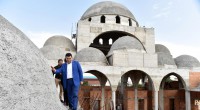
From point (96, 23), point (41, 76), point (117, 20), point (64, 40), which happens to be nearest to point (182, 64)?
point (117, 20)

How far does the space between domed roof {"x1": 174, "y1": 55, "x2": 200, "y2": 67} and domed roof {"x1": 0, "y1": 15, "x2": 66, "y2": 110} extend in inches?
801

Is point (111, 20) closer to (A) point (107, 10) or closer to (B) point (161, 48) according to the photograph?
(A) point (107, 10)

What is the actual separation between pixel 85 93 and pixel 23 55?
17499 mm

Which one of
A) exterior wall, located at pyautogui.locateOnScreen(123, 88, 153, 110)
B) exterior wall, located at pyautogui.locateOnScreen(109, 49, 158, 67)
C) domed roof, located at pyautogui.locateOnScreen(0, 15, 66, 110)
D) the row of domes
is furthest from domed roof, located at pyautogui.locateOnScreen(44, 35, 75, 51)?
domed roof, located at pyautogui.locateOnScreen(0, 15, 66, 110)

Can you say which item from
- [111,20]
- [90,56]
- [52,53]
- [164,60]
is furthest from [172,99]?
[52,53]

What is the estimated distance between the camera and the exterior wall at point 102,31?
19641 mm

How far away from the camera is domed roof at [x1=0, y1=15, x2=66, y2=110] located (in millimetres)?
1886

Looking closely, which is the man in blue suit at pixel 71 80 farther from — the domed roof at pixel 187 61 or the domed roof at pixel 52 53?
the domed roof at pixel 187 61

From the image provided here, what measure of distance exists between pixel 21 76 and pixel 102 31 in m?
18.5

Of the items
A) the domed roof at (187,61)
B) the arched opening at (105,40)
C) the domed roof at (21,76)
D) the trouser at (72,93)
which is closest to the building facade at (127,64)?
the domed roof at (187,61)

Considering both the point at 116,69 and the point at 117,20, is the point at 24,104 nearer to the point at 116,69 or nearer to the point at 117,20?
the point at 116,69

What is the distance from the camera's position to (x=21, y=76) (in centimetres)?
207

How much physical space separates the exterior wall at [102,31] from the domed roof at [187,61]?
2.97 meters

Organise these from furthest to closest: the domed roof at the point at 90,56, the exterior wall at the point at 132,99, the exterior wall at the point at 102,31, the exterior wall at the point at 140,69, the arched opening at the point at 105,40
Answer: the arched opening at the point at 105,40 < the exterior wall at the point at 102,31 < the exterior wall at the point at 132,99 < the domed roof at the point at 90,56 < the exterior wall at the point at 140,69
